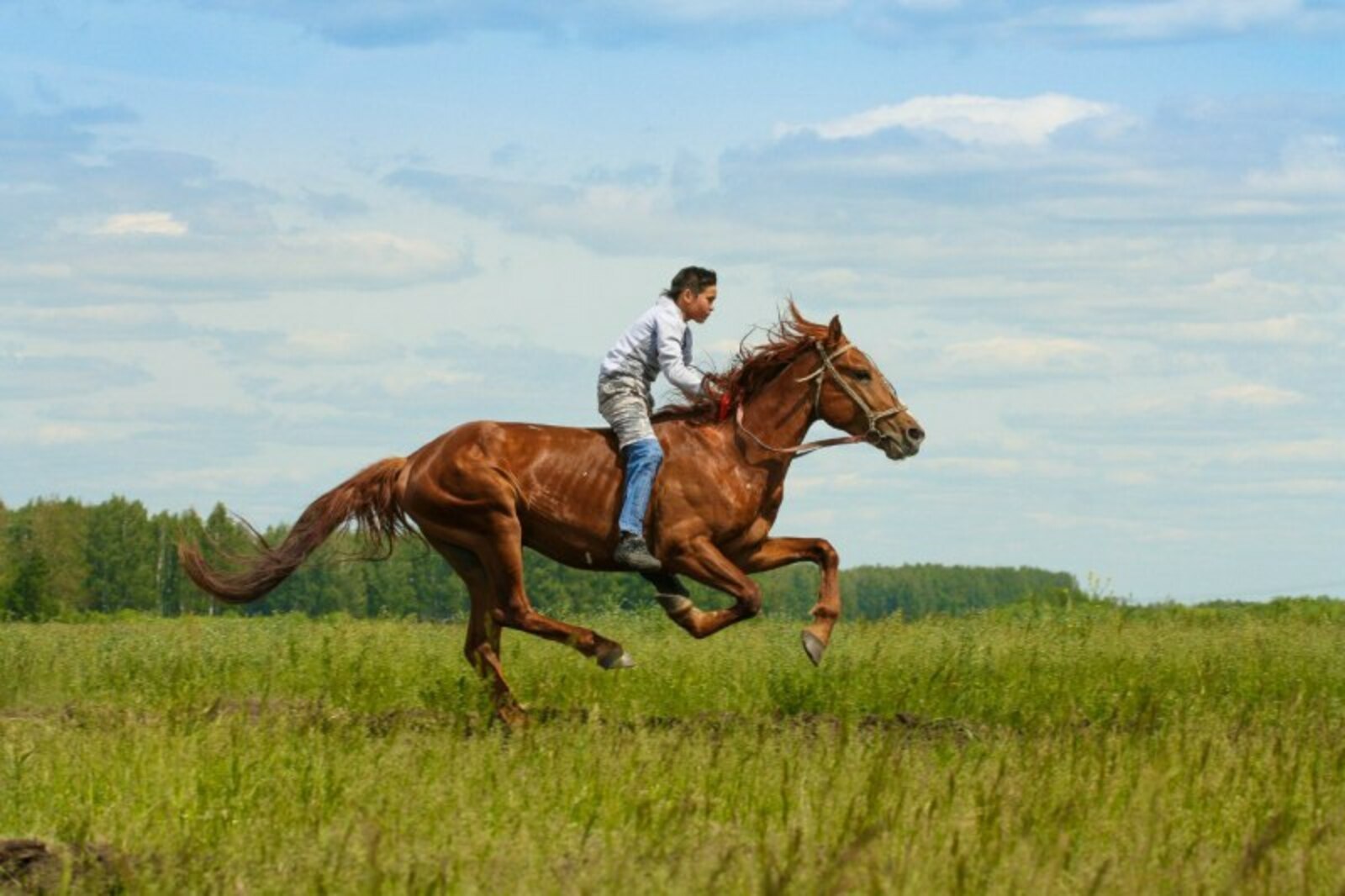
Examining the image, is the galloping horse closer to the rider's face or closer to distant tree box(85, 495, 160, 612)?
the rider's face

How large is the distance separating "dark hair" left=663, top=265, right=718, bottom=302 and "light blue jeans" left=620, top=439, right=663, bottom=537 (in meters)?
1.09

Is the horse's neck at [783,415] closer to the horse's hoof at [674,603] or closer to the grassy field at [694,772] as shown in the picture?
the horse's hoof at [674,603]

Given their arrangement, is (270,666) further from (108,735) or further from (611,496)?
(108,735)

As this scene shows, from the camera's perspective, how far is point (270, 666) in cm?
1407

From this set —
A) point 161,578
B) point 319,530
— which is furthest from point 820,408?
point 161,578

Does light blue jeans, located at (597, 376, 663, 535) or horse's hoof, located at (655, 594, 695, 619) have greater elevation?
light blue jeans, located at (597, 376, 663, 535)

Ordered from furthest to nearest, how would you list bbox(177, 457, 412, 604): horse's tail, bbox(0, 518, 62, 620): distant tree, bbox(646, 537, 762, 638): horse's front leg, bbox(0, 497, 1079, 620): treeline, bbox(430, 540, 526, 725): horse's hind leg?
1. bbox(0, 497, 1079, 620): treeline
2. bbox(0, 518, 62, 620): distant tree
3. bbox(177, 457, 412, 604): horse's tail
4. bbox(430, 540, 526, 725): horse's hind leg
5. bbox(646, 537, 762, 638): horse's front leg

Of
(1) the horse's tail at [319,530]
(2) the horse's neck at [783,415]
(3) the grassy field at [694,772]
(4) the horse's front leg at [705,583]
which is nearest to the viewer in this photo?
(3) the grassy field at [694,772]

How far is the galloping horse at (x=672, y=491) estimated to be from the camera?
12.3 metres

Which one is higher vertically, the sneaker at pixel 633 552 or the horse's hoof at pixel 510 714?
the sneaker at pixel 633 552

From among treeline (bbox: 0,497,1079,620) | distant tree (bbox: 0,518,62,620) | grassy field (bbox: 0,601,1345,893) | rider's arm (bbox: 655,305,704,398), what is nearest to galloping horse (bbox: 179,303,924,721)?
rider's arm (bbox: 655,305,704,398)

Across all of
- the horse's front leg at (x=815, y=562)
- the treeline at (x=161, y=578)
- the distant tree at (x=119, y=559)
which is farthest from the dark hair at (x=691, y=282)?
the distant tree at (x=119, y=559)

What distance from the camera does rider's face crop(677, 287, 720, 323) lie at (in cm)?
1255

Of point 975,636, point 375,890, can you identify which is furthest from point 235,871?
point 975,636
